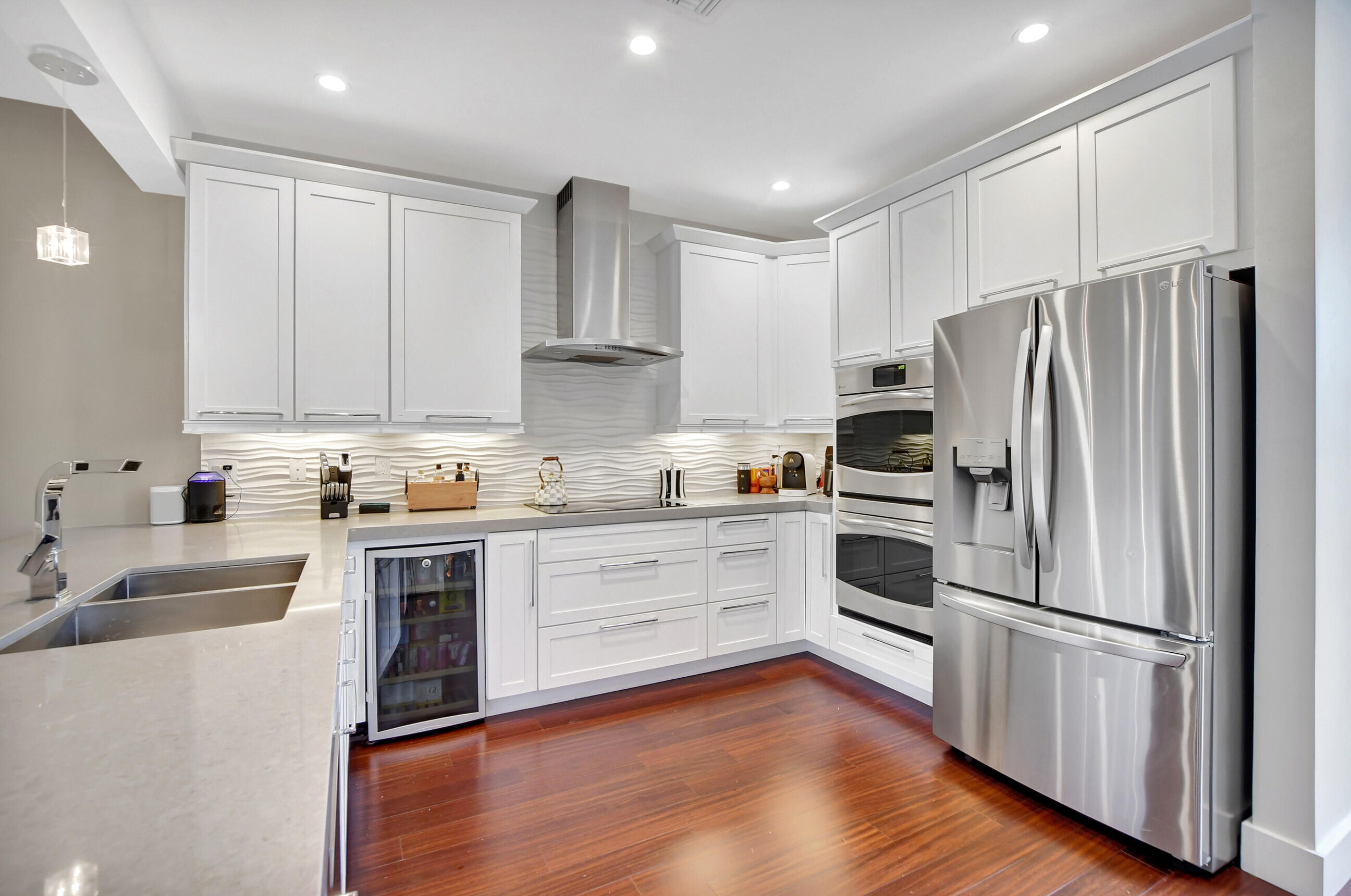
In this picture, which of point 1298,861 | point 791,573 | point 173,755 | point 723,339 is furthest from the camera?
point 723,339

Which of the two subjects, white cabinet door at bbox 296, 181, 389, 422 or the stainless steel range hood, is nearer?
white cabinet door at bbox 296, 181, 389, 422

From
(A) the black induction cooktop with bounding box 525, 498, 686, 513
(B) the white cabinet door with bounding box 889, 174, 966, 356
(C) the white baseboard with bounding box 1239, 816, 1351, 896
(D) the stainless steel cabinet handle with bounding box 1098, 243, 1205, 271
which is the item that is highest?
(B) the white cabinet door with bounding box 889, 174, 966, 356

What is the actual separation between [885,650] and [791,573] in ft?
2.24

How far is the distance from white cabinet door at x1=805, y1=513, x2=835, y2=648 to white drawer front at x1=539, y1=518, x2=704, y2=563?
0.65 metres

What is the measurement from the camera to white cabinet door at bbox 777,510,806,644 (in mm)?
3564

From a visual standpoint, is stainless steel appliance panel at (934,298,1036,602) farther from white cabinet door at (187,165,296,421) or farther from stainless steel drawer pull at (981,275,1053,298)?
white cabinet door at (187,165,296,421)

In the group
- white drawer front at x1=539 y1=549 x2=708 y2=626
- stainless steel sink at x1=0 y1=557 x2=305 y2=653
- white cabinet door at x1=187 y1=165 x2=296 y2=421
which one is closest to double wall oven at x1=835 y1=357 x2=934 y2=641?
white drawer front at x1=539 y1=549 x2=708 y2=626

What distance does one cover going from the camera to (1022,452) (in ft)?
7.02

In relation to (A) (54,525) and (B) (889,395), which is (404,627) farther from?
(B) (889,395)

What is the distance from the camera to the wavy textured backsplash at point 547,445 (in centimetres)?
302

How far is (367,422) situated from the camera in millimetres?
2902

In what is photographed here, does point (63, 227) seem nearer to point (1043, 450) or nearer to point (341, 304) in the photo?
point (341, 304)

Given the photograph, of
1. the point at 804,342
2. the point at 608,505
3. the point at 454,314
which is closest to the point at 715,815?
the point at 608,505

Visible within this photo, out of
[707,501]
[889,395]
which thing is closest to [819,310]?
[889,395]
